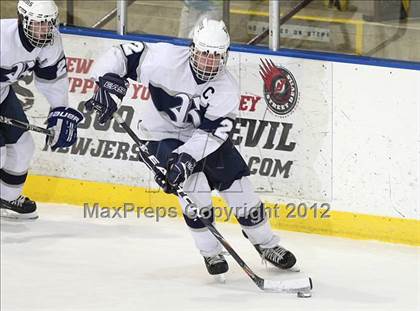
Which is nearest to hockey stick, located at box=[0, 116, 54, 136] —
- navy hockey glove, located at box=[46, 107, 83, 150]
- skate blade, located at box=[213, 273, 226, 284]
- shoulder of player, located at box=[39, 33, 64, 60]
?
navy hockey glove, located at box=[46, 107, 83, 150]

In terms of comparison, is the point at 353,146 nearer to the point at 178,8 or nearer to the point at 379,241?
the point at 379,241

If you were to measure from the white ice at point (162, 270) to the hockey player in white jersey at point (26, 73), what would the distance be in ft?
1.16

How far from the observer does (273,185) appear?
267 inches

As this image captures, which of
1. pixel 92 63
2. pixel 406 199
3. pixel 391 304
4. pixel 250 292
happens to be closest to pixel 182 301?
pixel 250 292

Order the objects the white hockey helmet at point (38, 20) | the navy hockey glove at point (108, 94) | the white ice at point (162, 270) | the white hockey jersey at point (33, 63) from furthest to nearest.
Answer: the white hockey jersey at point (33, 63), the white hockey helmet at point (38, 20), the navy hockey glove at point (108, 94), the white ice at point (162, 270)

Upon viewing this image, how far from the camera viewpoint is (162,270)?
20.4 ft

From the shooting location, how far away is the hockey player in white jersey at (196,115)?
5.88 metres

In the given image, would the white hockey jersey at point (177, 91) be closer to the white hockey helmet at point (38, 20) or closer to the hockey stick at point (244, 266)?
the hockey stick at point (244, 266)

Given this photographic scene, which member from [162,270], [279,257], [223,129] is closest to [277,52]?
[223,129]

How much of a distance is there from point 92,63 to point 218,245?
1.51 m

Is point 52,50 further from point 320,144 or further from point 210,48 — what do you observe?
point 320,144

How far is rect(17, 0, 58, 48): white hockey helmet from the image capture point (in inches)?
254

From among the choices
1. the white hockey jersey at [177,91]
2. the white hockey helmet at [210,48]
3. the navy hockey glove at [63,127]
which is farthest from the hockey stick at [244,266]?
the navy hockey glove at [63,127]

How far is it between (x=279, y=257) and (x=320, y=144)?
2.42 ft
